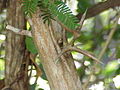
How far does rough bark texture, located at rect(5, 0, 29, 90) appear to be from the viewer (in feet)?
3.38

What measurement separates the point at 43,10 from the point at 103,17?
146 centimetres

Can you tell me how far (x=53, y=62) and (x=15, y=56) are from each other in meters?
0.30

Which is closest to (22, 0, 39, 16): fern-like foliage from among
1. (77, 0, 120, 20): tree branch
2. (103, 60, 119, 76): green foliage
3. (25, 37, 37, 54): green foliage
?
(25, 37, 37, 54): green foliage

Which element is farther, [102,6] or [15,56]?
[102,6]

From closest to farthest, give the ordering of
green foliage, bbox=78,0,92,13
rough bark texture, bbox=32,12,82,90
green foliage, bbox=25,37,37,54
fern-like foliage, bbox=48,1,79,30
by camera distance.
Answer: fern-like foliage, bbox=48,1,79,30 < rough bark texture, bbox=32,12,82,90 < green foliage, bbox=25,37,37,54 < green foliage, bbox=78,0,92,13

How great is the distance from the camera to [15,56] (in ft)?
3.39

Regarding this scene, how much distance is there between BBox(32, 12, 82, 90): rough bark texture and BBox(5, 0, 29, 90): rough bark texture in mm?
259

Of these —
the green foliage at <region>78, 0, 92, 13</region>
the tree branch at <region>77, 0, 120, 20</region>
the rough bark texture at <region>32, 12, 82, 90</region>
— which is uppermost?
the green foliage at <region>78, 0, 92, 13</region>

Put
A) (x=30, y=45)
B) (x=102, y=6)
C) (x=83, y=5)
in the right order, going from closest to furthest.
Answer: (x=30, y=45)
(x=102, y=6)
(x=83, y=5)

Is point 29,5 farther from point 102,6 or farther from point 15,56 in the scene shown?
point 102,6

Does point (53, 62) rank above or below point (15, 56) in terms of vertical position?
below

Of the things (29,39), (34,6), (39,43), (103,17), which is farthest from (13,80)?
(103,17)

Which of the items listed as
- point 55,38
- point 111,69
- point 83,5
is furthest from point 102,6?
point 55,38

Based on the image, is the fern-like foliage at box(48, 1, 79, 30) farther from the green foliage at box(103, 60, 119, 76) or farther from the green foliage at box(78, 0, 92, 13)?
the green foliage at box(103, 60, 119, 76)
